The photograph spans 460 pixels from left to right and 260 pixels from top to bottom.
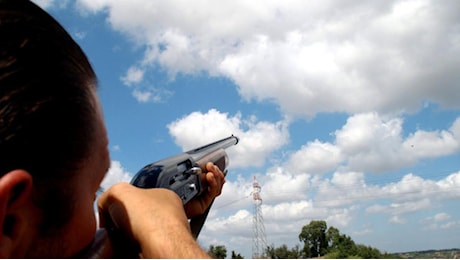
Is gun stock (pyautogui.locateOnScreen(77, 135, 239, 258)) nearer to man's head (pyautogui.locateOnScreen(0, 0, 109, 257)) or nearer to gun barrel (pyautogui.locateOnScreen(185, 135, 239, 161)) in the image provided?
gun barrel (pyautogui.locateOnScreen(185, 135, 239, 161))

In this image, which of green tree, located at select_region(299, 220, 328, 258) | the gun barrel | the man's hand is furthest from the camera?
green tree, located at select_region(299, 220, 328, 258)

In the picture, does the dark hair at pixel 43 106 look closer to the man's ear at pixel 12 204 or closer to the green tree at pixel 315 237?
the man's ear at pixel 12 204

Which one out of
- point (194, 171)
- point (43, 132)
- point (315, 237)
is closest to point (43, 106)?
point (43, 132)

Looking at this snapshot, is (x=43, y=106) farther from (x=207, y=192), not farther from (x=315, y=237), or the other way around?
(x=315, y=237)

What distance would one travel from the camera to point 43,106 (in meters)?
1.44

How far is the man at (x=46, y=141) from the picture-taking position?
4.39 feet

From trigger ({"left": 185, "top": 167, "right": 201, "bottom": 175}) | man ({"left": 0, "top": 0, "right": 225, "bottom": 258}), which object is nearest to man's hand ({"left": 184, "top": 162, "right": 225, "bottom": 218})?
trigger ({"left": 185, "top": 167, "right": 201, "bottom": 175})

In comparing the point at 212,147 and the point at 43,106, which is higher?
the point at 212,147

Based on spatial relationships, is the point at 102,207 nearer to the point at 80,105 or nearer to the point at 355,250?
the point at 80,105

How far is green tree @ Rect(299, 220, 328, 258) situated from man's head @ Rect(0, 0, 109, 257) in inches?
5380

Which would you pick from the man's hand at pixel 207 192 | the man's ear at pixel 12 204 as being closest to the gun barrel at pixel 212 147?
the man's hand at pixel 207 192

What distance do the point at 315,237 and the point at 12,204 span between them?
468 ft

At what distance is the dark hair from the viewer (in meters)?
1.37

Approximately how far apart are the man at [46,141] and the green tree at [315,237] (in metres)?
137
